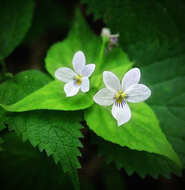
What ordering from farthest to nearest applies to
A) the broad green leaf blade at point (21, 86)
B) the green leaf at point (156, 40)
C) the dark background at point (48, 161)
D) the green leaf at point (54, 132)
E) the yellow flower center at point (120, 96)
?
1. the dark background at point (48, 161)
2. the green leaf at point (156, 40)
3. the broad green leaf blade at point (21, 86)
4. the yellow flower center at point (120, 96)
5. the green leaf at point (54, 132)

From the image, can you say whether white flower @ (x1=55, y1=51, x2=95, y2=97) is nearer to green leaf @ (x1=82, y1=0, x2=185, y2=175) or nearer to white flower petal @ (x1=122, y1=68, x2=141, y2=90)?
white flower petal @ (x1=122, y1=68, x2=141, y2=90)

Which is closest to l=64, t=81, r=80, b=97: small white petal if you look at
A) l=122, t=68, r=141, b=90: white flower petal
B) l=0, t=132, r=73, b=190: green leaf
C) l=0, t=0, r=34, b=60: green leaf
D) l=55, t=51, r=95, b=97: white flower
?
l=55, t=51, r=95, b=97: white flower

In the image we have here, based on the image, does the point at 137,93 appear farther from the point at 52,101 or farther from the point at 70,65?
the point at 70,65

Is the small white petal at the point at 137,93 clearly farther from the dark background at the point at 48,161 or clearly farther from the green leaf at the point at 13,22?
the green leaf at the point at 13,22

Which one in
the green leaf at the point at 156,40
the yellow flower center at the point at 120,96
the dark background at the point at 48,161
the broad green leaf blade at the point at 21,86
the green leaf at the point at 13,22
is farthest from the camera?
the dark background at the point at 48,161

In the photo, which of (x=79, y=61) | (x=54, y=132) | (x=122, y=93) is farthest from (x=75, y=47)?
(x=54, y=132)

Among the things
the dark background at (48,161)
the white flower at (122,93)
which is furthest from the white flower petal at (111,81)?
the dark background at (48,161)

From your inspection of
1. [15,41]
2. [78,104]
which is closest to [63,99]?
[78,104]
